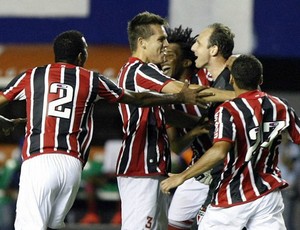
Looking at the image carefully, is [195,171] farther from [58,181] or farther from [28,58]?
[28,58]

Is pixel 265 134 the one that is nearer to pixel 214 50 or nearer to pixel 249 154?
pixel 249 154

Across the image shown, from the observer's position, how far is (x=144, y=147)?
8.91 metres

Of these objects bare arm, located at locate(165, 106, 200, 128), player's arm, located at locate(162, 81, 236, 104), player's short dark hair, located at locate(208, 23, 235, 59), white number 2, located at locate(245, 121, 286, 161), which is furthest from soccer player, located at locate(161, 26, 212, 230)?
white number 2, located at locate(245, 121, 286, 161)

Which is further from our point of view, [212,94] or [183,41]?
[183,41]

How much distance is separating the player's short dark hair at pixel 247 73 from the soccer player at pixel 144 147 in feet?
1.99

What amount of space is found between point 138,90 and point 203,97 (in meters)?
0.50

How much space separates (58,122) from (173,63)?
1384 mm

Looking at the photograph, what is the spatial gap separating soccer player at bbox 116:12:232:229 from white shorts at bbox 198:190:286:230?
0.68 metres

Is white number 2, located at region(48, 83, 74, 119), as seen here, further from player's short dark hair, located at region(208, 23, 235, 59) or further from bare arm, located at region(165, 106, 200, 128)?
player's short dark hair, located at region(208, 23, 235, 59)

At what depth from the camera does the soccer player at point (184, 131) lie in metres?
9.41

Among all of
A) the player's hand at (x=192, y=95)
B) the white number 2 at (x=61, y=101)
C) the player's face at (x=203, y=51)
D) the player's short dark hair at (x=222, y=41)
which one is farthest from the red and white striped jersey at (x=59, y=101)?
the player's short dark hair at (x=222, y=41)

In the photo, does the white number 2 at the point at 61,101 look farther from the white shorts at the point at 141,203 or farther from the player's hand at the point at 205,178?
the player's hand at the point at 205,178

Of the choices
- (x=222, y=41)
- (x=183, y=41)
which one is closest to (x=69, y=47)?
(x=222, y=41)

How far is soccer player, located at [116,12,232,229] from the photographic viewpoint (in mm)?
8844
